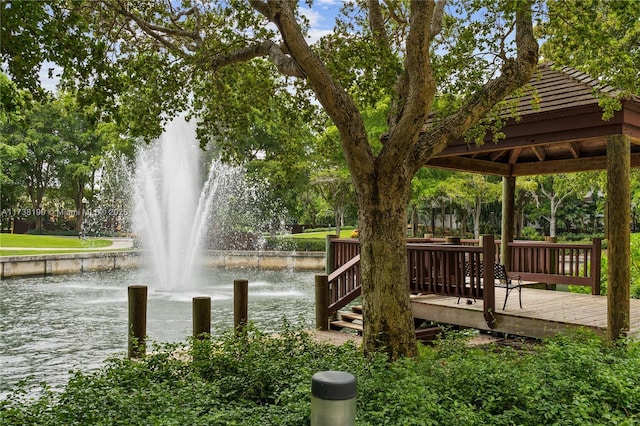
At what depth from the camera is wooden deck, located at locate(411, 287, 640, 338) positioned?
8.82 m

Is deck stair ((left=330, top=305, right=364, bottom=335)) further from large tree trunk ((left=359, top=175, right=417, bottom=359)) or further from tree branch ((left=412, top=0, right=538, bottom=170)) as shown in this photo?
tree branch ((left=412, top=0, right=538, bottom=170))

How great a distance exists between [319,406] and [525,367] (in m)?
3.58

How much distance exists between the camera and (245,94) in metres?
9.75

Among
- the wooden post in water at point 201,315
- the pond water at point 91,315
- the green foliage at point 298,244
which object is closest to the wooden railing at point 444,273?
the pond water at point 91,315

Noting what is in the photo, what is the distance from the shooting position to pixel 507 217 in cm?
1348

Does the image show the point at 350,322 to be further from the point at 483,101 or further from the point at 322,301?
the point at 483,101

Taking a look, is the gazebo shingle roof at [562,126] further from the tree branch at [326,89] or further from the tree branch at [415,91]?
the tree branch at [326,89]

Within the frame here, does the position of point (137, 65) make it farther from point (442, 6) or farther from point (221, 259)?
point (221, 259)

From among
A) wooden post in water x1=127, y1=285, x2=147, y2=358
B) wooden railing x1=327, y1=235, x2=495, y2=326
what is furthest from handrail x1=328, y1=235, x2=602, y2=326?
wooden post in water x1=127, y1=285, x2=147, y2=358

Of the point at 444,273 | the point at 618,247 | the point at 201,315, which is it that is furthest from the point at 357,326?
the point at 618,247

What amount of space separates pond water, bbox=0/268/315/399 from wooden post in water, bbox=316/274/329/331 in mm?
462

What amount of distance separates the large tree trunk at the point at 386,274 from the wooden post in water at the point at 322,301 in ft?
13.6

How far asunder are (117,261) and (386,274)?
23210 millimetres

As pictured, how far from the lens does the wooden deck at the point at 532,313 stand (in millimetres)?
8820
